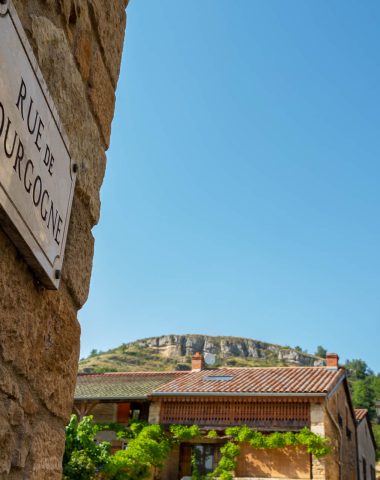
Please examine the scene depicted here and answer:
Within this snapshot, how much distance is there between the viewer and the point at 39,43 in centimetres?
158

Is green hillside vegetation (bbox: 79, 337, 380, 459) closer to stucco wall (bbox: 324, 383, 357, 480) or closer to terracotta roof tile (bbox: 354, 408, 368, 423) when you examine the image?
terracotta roof tile (bbox: 354, 408, 368, 423)

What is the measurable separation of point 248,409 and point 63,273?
19125 millimetres

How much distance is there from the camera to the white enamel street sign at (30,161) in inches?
50.8

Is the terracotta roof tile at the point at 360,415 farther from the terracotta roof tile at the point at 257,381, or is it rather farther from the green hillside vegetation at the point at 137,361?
the green hillside vegetation at the point at 137,361

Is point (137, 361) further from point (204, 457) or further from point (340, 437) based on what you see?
point (204, 457)

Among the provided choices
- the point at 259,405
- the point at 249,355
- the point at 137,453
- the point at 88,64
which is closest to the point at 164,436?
the point at 137,453

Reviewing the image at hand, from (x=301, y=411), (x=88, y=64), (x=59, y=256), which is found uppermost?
(x=301, y=411)

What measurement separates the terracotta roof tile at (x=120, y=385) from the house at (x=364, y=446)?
857 cm

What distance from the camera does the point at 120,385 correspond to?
23.7m

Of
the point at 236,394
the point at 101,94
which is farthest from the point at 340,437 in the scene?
the point at 101,94

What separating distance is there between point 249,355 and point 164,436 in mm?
80484

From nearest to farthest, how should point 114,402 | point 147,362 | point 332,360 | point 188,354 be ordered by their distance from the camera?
point 114,402, point 332,360, point 147,362, point 188,354

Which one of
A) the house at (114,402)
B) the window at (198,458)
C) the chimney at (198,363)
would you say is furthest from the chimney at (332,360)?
the house at (114,402)

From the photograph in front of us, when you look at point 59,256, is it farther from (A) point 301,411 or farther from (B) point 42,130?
(A) point 301,411
